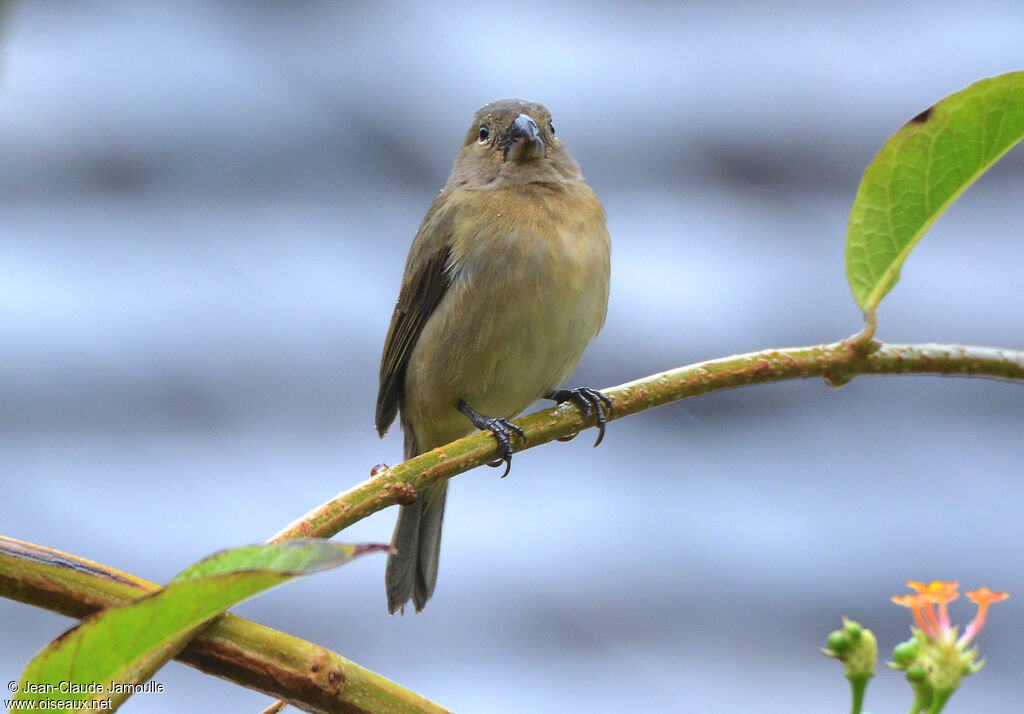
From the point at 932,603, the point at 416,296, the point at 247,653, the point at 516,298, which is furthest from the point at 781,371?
the point at 416,296

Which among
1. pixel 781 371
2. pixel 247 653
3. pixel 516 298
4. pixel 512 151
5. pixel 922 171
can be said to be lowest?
pixel 247 653

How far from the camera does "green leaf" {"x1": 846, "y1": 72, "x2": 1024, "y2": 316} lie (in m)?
1.09

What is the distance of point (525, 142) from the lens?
2.88 meters

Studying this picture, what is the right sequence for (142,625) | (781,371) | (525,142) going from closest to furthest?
(142,625)
(781,371)
(525,142)

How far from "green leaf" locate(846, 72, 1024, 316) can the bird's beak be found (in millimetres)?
1744

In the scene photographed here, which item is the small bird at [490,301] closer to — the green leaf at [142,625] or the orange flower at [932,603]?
the orange flower at [932,603]

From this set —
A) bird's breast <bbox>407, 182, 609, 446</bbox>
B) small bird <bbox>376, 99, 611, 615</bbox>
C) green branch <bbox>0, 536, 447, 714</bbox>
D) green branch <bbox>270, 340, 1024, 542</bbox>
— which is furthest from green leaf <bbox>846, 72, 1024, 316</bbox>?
bird's breast <bbox>407, 182, 609, 446</bbox>

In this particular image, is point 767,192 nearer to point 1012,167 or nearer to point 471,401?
point 1012,167

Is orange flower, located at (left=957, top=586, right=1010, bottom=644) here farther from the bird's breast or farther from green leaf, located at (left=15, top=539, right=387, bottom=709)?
the bird's breast

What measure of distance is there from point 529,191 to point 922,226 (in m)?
1.69

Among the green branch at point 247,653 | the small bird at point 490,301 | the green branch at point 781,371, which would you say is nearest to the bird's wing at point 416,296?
the small bird at point 490,301

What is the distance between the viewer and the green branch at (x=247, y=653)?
2.47 ft

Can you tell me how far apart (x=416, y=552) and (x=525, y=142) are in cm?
117

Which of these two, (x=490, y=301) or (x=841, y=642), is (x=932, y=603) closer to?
(x=841, y=642)
